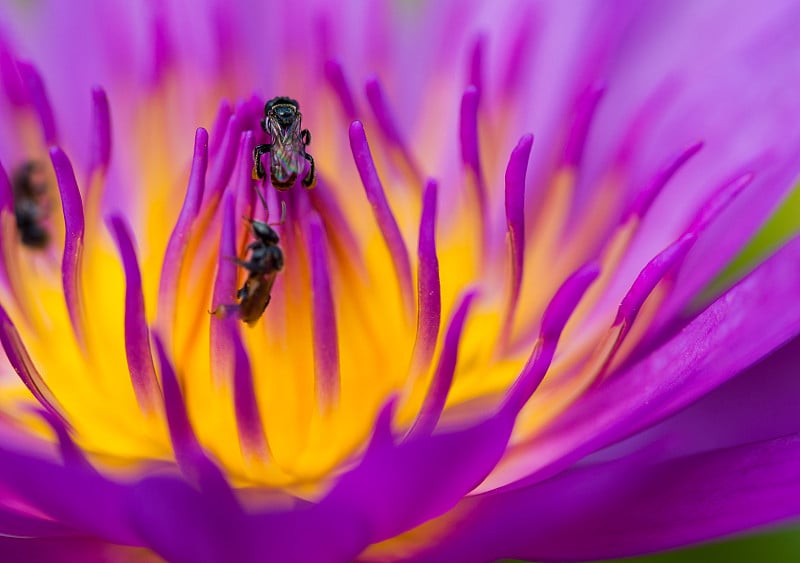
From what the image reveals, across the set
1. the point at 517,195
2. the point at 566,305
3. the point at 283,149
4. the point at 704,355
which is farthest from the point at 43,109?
the point at 704,355

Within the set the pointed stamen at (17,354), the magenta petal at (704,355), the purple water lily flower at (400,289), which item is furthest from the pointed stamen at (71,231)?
the magenta petal at (704,355)

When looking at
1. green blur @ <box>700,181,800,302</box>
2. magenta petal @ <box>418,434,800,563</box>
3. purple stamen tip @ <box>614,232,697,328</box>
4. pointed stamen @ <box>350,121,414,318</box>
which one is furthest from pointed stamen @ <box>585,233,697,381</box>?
green blur @ <box>700,181,800,302</box>

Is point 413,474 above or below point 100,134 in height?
below

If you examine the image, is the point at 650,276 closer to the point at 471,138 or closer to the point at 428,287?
the point at 428,287

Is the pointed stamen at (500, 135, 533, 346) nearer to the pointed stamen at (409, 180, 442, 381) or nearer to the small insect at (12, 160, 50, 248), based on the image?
the pointed stamen at (409, 180, 442, 381)

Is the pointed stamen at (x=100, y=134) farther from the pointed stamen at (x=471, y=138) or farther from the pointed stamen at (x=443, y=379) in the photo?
the pointed stamen at (x=443, y=379)

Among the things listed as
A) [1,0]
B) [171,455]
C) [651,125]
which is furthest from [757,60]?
[1,0]

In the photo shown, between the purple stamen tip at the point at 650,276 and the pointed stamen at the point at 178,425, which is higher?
the purple stamen tip at the point at 650,276
